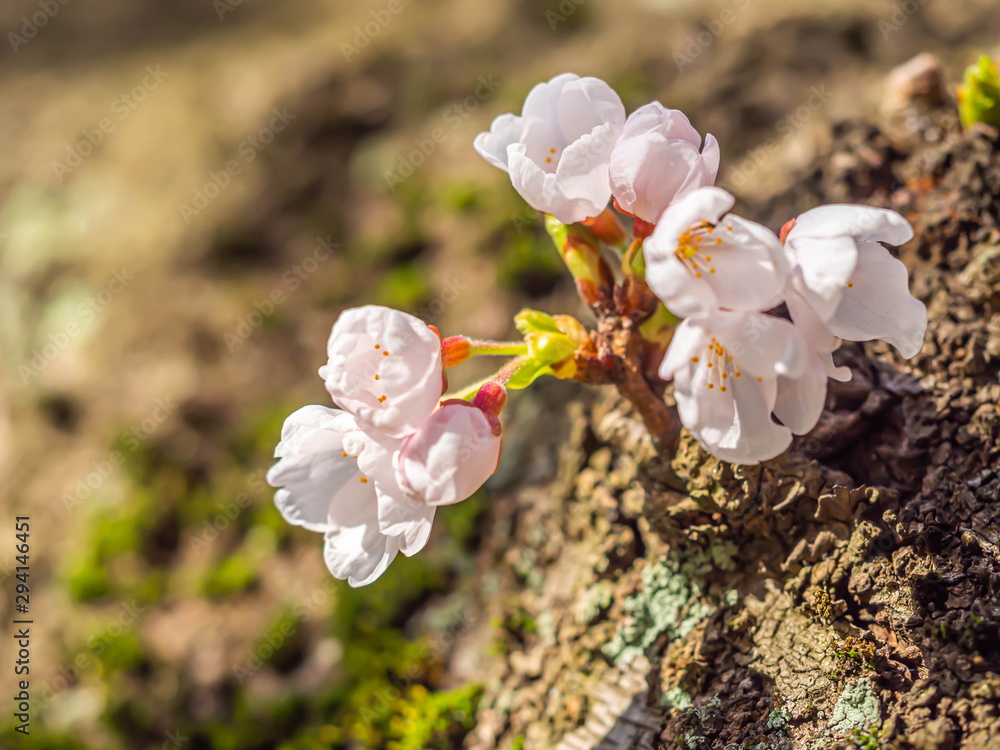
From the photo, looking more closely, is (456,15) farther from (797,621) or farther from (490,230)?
(797,621)

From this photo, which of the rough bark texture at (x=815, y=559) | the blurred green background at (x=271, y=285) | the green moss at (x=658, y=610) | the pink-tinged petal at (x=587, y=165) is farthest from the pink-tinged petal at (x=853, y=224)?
the blurred green background at (x=271, y=285)

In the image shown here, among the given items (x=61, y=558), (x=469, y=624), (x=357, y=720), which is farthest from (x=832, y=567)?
(x=61, y=558)

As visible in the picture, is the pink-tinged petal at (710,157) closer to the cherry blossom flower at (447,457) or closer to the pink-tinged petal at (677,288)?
the pink-tinged petal at (677,288)

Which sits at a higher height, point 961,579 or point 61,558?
point 961,579

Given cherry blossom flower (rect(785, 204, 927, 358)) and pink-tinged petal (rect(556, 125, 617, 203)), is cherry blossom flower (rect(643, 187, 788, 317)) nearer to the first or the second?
cherry blossom flower (rect(785, 204, 927, 358))

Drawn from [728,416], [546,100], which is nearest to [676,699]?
[728,416]

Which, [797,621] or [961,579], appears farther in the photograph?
[797,621]

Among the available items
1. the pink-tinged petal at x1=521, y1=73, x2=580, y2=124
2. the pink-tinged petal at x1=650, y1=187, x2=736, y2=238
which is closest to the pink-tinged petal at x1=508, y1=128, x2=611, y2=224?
the pink-tinged petal at x1=521, y1=73, x2=580, y2=124
